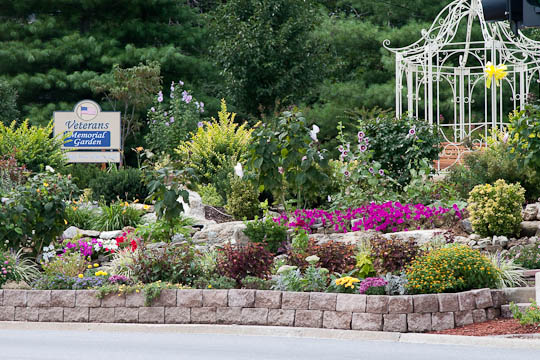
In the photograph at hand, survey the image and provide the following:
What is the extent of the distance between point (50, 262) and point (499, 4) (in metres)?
6.03

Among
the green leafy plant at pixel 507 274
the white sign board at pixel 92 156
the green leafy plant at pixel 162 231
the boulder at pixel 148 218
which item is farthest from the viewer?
the white sign board at pixel 92 156

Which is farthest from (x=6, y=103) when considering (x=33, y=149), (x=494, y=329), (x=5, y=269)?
(x=494, y=329)

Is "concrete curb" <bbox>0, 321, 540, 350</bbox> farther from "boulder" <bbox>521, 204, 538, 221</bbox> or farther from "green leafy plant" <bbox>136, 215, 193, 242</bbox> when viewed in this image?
"boulder" <bbox>521, 204, 538, 221</bbox>

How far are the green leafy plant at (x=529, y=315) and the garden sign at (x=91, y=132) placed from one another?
374 inches

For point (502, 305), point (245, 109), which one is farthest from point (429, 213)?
point (245, 109)

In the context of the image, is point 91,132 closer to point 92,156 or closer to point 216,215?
point 92,156

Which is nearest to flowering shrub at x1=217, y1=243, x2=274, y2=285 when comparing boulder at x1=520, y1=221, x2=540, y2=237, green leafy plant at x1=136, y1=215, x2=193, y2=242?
green leafy plant at x1=136, y1=215, x2=193, y2=242

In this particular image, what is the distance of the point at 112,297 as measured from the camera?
7930 millimetres

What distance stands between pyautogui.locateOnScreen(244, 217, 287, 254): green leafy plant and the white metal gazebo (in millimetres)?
4722

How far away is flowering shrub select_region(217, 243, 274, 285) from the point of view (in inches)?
319

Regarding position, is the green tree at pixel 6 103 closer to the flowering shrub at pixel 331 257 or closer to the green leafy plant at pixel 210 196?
the green leafy plant at pixel 210 196

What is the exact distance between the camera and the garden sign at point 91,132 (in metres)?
15.0

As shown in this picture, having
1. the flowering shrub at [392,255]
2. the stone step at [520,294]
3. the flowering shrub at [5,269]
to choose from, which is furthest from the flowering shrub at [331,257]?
the flowering shrub at [5,269]

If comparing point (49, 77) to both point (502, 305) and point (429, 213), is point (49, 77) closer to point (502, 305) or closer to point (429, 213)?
point (429, 213)
